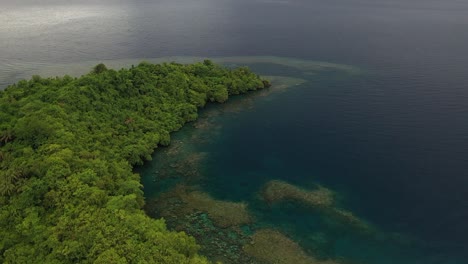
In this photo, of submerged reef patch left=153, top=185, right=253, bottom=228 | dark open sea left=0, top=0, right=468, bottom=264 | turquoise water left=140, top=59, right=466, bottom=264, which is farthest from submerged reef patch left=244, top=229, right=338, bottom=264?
submerged reef patch left=153, top=185, right=253, bottom=228

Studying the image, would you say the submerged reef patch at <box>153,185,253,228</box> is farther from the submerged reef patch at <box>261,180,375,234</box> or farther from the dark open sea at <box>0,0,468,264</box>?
the submerged reef patch at <box>261,180,375,234</box>

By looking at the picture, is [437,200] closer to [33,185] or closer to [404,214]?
[404,214]

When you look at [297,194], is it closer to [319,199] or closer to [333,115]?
[319,199]

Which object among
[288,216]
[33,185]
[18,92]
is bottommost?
[288,216]

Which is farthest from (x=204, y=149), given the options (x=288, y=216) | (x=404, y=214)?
(x=404, y=214)

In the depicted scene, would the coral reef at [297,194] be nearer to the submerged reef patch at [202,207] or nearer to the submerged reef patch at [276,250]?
the submerged reef patch at [202,207]

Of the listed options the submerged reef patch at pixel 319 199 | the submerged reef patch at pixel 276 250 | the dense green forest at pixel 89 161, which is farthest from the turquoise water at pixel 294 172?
the dense green forest at pixel 89 161
